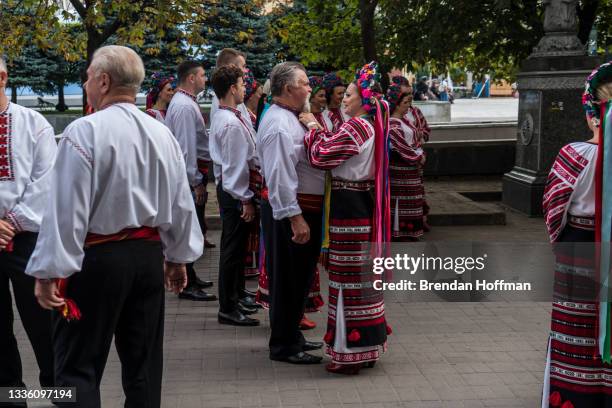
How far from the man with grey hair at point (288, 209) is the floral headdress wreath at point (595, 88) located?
196cm

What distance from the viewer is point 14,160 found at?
4656 millimetres

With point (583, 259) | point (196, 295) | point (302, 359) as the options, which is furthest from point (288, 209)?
point (196, 295)

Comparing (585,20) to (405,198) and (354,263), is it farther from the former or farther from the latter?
(354,263)

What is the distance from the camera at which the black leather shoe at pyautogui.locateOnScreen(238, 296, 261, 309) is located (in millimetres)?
7559

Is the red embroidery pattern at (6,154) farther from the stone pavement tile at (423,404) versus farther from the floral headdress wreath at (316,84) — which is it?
the floral headdress wreath at (316,84)

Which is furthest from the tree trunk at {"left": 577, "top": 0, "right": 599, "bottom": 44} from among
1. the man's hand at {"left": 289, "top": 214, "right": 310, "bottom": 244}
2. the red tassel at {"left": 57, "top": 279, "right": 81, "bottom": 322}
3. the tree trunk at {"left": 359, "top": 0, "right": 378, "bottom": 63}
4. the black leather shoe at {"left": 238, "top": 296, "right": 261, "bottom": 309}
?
the red tassel at {"left": 57, "top": 279, "right": 81, "bottom": 322}

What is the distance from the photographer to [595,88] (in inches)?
172

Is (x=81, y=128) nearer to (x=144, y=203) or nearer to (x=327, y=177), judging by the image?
(x=144, y=203)

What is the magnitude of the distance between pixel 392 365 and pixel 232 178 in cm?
187

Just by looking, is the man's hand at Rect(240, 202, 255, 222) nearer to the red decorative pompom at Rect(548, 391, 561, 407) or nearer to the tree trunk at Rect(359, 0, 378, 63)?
the red decorative pompom at Rect(548, 391, 561, 407)

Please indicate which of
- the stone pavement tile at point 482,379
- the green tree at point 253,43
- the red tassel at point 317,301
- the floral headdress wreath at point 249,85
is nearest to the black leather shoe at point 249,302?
the red tassel at point 317,301

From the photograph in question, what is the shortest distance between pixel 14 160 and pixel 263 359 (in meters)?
2.31

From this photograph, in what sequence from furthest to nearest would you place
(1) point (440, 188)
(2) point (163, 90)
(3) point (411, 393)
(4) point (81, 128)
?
1. (1) point (440, 188)
2. (2) point (163, 90)
3. (3) point (411, 393)
4. (4) point (81, 128)

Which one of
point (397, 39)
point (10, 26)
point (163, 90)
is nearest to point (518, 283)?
point (163, 90)
